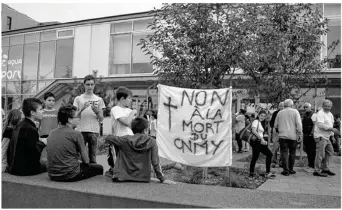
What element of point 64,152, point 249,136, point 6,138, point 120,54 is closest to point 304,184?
point 249,136

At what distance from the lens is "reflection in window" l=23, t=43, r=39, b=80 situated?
21516 mm

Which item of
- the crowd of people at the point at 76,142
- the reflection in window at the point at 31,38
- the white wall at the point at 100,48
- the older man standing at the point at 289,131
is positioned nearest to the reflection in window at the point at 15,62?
the reflection in window at the point at 31,38

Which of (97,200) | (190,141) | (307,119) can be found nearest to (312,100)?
(307,119)

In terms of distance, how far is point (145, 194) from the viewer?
3.77 meters

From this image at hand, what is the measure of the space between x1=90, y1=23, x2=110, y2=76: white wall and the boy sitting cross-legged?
14741 mm

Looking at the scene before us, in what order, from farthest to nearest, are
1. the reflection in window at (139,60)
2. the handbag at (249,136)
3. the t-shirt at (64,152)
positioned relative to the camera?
the reflection in window at (139,60), the handbag at (249,136), the t-shirt at (64,152)

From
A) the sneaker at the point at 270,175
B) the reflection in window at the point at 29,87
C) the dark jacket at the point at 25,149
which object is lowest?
the sneaker at the point at 270,175

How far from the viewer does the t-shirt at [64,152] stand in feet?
14.1

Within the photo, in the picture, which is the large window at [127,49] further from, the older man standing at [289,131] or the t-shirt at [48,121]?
the t-shirt at [48,121]

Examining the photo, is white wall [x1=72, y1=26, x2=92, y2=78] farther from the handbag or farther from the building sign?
the handbag

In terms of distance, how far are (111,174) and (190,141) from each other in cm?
136

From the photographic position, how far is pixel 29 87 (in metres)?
21.4

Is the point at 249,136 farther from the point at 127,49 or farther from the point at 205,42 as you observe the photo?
the point at 127,49

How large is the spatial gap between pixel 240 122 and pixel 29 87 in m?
14.6
